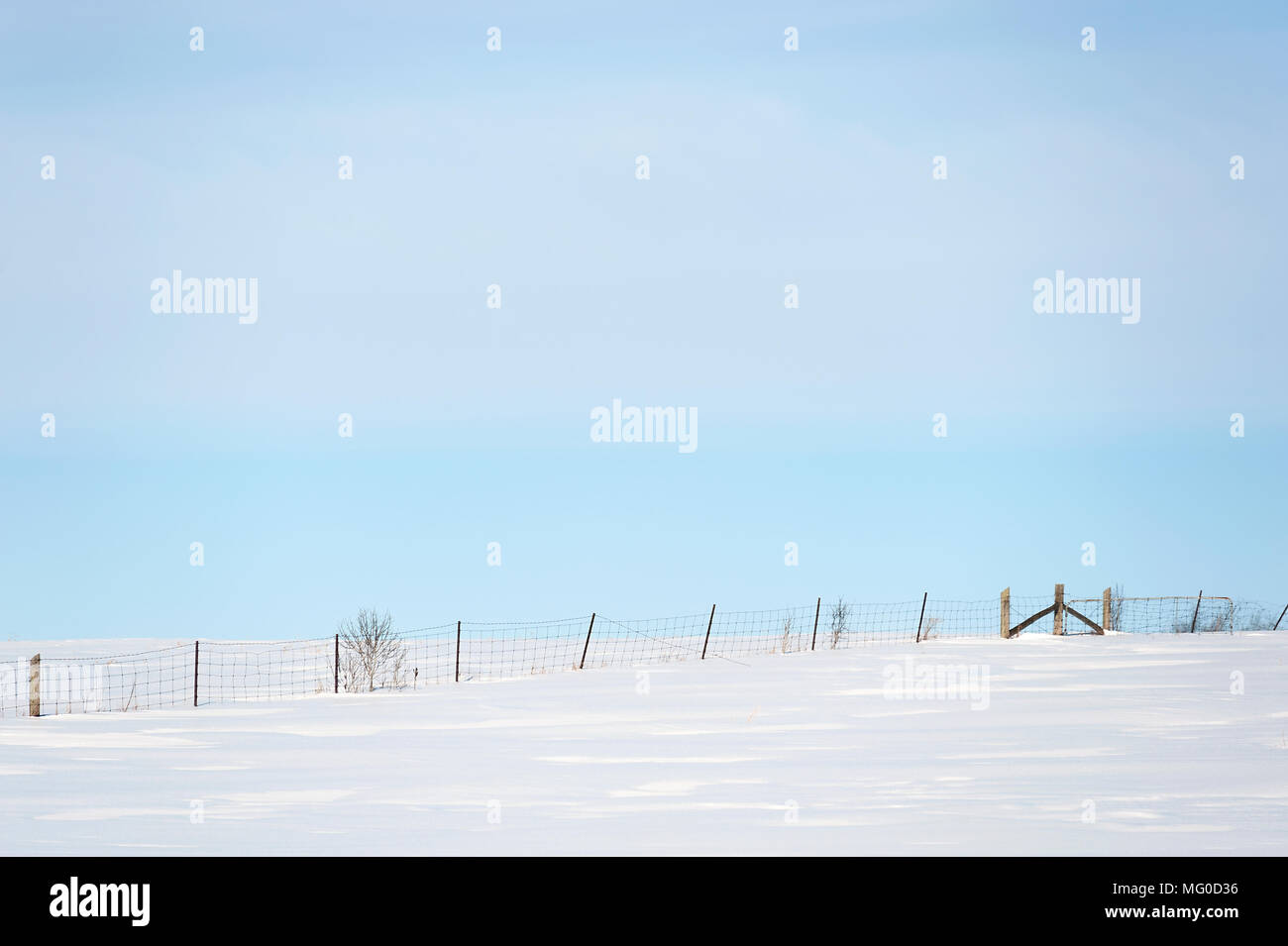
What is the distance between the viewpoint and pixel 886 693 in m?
23.5

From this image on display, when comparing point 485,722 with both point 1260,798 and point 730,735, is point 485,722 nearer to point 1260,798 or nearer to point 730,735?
point 730,735

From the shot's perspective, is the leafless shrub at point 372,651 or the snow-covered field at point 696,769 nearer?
the snow-covered field at point 696,769

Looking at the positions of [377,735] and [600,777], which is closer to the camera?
[600,777]

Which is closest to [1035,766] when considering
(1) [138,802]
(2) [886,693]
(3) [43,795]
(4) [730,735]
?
(4) [730,735]

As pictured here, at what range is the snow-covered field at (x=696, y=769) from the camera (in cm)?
1147

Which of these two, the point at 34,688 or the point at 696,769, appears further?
the point at 34,688

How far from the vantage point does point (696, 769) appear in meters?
15.6

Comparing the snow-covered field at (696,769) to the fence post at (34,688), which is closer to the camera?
the snow-covered field at (696,769)

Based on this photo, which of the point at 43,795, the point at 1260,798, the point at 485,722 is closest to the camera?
the point at 1260,798

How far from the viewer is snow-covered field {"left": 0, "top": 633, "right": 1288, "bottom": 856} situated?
37.6 feet

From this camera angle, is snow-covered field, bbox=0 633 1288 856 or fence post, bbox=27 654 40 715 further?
fence post, bbox=27 654 40 715
